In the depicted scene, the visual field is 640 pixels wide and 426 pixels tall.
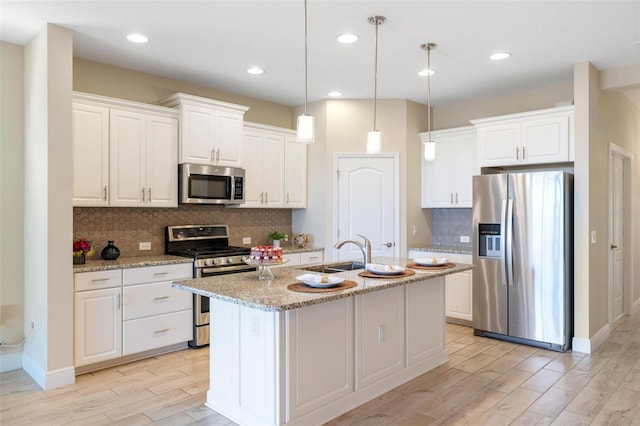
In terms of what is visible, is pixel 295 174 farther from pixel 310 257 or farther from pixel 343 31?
pixel 343 31

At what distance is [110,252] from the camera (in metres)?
4.04

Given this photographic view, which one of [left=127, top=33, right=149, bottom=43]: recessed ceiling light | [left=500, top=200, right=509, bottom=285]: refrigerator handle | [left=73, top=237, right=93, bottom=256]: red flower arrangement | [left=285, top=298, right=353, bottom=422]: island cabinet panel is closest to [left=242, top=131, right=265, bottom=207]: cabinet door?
[left=127, top=33, right=149, bottom=43]: recessed ceiling light

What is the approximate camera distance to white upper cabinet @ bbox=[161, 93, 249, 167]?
4.43 m

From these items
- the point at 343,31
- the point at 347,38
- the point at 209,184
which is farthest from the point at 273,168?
the point at 343,31

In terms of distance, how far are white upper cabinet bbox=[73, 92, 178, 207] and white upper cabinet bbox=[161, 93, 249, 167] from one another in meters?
0.11

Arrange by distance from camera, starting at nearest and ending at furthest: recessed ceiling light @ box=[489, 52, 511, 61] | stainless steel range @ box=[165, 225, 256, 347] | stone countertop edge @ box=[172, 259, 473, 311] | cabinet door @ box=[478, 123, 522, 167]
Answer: stone countertop edge @ box=[172, 259, 473, 311] → recessed ceiling light @ box=[489, 52, 511, 61] → stainless steel range @ box=[165, 225, 256, 347] → cabinet door @ box=[478, 123, 522, 167]

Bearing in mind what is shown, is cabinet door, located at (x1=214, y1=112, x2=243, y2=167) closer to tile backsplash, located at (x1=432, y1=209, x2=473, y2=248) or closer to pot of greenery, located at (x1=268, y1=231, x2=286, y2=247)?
pot of greenery, located at (x1=268, y1=231, x2=286, y2=247)

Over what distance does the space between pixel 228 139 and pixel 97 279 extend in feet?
6.34

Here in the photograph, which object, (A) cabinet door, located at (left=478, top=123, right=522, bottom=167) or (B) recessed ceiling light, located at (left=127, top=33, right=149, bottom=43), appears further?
(A) cabinet door, located at (left=478, top=123, right=522, bottom=167)

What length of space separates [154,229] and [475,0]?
354 cm

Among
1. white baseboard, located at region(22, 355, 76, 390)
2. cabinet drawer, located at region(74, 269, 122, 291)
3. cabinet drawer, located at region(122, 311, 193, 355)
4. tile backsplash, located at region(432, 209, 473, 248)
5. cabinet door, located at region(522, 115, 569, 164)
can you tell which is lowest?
white baseboard, located at region(22, 355, 76, 390)

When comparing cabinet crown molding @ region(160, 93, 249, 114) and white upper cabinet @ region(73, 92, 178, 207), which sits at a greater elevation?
cabinet crown molding @ region(160, 93, 249, 114)

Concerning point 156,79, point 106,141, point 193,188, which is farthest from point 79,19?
point 193,188

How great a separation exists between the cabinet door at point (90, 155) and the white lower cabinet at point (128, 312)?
0.69 meters
